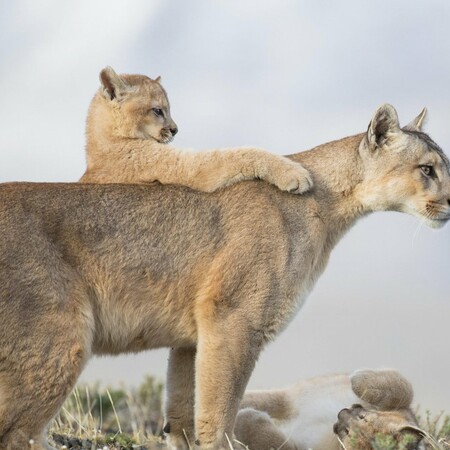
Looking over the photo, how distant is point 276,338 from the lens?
8.96 metres

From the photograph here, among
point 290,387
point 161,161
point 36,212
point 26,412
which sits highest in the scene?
point 161,161

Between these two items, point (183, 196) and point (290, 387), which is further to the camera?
point (290, 387)

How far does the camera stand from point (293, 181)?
9227 millimetres

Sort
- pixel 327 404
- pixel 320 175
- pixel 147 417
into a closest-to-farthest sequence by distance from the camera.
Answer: pixel 320 175
pixel 327 404
pixel 147 417

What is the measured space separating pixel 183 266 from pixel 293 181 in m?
1.29

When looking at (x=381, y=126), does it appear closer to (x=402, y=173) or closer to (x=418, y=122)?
(x=402, y=173)

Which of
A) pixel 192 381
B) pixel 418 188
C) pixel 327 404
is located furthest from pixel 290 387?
pixel 418 188

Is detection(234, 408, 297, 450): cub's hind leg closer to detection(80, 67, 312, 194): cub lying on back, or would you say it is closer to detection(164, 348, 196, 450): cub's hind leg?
detection(164, 348, 196, 450): cub's hind leg

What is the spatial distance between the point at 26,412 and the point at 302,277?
8.84ft

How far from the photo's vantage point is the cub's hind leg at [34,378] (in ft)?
25.6

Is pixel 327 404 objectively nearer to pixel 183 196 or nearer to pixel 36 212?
pixel 183 196

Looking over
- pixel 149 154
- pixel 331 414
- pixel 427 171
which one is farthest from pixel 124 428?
pixel 427 171

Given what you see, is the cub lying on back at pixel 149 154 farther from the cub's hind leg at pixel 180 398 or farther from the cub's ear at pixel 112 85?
the cub's hind leg at pixel 180 398

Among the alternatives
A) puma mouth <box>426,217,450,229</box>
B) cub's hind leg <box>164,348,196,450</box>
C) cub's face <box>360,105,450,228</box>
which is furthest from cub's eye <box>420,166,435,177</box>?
cub's hind leg <box>164,348,196,450</box>
